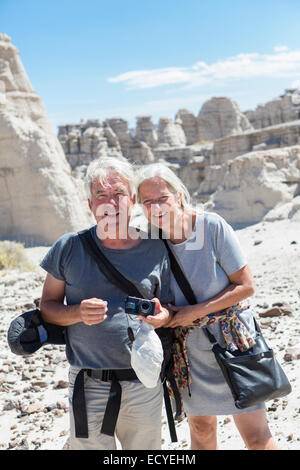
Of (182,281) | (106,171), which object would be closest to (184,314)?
(182,281)

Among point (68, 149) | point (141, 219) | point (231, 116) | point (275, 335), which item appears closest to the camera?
point (141, 219)

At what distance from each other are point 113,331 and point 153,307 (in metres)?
0.24

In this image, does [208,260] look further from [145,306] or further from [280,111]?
[280,111]

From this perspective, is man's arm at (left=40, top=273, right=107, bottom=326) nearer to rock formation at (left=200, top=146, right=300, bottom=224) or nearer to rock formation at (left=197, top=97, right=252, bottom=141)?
rock formation at (left=200, top=146, right=300, bottom=224)

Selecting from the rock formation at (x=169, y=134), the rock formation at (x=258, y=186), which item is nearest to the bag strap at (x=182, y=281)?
the rock formation at (x=258, y=186)

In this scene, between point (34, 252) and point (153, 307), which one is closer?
point (153, 307)

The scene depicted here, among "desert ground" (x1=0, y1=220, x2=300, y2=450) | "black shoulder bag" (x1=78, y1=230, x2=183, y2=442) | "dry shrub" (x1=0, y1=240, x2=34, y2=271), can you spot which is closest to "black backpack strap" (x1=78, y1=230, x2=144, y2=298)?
"black shoulder bag" (x1=78, y1=230, x2=183, y2=442)

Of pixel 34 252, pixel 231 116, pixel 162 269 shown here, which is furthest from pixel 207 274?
pixel 231 116

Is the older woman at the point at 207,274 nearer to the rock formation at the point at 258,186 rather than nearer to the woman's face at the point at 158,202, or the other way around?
the woman's face at the point at 158,202

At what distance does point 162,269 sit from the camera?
211cm

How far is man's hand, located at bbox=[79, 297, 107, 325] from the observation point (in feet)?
6.15

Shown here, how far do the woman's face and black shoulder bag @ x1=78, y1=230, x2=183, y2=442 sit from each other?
0.33 meters
